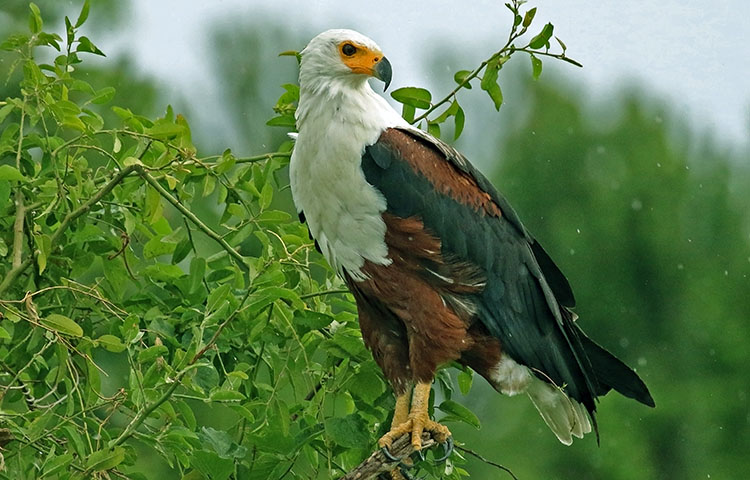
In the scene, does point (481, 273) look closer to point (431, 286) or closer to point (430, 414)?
point (431, 286)

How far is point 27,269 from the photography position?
2.80 meters

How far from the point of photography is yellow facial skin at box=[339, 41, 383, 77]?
312 cm

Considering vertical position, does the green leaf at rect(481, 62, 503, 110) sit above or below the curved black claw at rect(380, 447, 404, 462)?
above

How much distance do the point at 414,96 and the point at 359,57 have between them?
211mm

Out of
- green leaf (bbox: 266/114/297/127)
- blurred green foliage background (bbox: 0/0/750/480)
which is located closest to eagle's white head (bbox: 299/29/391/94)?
green leaf (bbox: 266/114/297/127)

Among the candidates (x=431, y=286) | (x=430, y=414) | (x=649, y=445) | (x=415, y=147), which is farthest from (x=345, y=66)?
(x=649, y=445)

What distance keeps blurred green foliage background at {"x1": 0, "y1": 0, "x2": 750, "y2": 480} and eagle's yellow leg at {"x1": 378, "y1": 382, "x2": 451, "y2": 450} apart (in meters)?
10.5

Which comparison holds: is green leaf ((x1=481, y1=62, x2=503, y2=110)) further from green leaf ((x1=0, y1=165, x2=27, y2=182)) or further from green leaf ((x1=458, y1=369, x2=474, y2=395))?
green leaf ((x1=0, y1=165, x2=27, y2=182))

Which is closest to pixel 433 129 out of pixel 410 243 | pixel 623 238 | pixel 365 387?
pixel 410 243

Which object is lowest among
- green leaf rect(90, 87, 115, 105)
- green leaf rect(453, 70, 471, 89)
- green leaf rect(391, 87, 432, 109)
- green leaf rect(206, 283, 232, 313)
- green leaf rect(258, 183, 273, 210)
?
green leaf rect(206, 283, 232, 313)

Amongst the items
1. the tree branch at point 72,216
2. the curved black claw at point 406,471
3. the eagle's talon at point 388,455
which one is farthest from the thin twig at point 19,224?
the curved black claw at point 406,471

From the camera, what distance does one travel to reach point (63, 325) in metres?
2.33

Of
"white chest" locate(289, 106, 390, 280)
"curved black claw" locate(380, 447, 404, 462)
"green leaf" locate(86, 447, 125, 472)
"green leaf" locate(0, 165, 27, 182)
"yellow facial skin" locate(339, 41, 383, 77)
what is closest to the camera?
"green leaf" locate(86, 447, 125, 472)

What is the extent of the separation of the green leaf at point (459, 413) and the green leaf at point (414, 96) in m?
0.73
